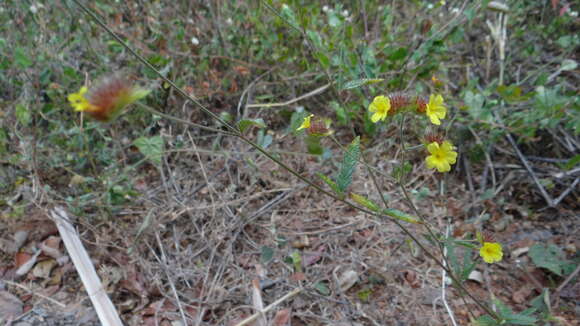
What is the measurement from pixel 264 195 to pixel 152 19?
121 cm

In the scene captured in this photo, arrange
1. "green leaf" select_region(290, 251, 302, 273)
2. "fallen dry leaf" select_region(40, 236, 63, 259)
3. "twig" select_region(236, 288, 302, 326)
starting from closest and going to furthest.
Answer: "twig" select_region(236, 288, 302, 326), "green leaf" select_region(290, 251, 302, 273), "fallen dry leaf" select_region(40, 236, 63, 259)

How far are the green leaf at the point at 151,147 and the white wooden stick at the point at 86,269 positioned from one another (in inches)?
15.3

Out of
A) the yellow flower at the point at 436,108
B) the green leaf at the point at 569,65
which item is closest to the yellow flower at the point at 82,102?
the yellow flower at the point at 436,108

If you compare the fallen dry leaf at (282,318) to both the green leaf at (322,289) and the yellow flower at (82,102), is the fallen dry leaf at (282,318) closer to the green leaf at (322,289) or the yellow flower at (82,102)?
the green leaf at (322,289)

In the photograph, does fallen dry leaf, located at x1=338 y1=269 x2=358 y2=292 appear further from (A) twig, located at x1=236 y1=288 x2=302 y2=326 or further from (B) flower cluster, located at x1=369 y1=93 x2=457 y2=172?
(B) flower cluster, located at x1=369 y1=93 x2=457 y2=172

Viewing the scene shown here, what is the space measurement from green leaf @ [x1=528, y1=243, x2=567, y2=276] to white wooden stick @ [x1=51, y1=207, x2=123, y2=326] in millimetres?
1398

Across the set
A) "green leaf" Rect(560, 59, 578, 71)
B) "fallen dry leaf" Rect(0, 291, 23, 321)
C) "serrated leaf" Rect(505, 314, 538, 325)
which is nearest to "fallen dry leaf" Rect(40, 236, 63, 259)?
"fallen dry leaf" Rect(0, 291, 23, 321)

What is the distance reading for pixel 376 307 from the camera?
4.27 feet

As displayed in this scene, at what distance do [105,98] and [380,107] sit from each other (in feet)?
2.18

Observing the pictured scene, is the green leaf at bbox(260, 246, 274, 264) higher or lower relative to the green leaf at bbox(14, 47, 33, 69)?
lower

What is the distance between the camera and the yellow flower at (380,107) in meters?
1.00

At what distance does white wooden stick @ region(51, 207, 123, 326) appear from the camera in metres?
1.30

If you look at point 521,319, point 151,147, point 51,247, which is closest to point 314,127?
point 521,319

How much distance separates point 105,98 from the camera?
2.35ft
